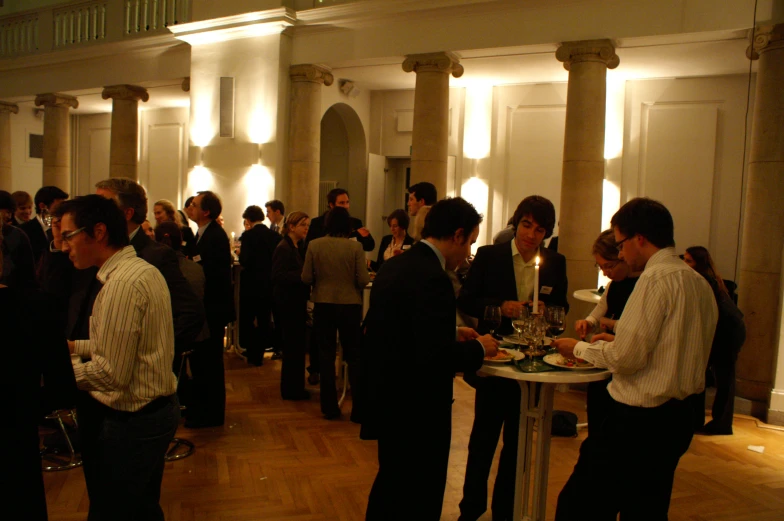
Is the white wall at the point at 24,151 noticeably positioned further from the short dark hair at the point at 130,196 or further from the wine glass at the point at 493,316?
the wine glass at the point at 493,316

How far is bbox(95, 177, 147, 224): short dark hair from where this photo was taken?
3.30 m

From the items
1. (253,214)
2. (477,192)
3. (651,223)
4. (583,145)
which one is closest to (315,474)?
(651,223)

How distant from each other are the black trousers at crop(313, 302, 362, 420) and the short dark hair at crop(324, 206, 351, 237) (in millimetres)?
556

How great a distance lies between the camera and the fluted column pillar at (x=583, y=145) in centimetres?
713

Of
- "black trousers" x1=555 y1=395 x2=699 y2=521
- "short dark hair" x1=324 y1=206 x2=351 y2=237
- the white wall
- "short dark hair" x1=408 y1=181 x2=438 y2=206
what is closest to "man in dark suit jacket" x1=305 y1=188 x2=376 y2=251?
"short dark hair" x1=324 y1=206 x2=351 y2=237

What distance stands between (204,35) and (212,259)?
581 centimetres

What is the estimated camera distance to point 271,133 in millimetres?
9211

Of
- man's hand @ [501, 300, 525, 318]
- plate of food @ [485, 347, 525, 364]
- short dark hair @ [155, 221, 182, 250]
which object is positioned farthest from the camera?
short dark hair @ [155, 221, 182, 250]

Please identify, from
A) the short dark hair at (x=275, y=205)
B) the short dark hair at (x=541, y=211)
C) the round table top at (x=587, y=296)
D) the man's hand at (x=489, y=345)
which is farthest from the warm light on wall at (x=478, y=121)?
the man's hand at (x=489, y=345)

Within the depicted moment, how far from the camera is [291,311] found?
5.55 m

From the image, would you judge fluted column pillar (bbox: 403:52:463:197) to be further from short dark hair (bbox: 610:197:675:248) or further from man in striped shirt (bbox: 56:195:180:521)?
man in striped shirt (bbox: 56:195:180:521)

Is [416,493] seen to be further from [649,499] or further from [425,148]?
[425,148]

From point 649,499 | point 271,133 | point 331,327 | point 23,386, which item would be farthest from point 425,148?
point 23,386

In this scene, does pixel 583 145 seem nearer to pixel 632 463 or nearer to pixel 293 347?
pixel 293 347
